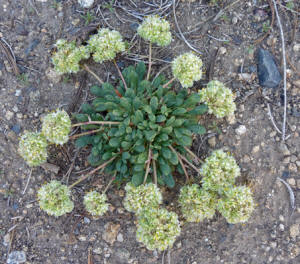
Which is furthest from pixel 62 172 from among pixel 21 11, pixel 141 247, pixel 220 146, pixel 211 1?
pixel 211 1

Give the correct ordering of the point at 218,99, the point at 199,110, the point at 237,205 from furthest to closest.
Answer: the point at 199,110, the point at 218,99, the point at 237,205

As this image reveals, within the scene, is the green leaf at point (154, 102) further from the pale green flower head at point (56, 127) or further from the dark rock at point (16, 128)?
the dark rock at point (16, 128)

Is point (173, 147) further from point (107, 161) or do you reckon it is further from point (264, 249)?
point (264, 249)

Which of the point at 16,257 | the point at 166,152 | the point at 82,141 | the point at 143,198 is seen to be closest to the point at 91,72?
the point at 82,141

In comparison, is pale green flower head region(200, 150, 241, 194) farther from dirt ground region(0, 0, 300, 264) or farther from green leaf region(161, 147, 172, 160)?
dirt ground region(0, 0, 300, 264)

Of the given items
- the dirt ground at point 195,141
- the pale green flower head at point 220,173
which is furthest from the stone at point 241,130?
the pale green flower head at point 220,173

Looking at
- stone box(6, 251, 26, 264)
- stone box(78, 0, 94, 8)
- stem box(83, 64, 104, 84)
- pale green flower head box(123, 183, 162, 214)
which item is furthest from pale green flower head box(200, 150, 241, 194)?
stone box(78, 0, 94, 8)

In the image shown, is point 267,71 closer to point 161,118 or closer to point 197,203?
point 161,118
